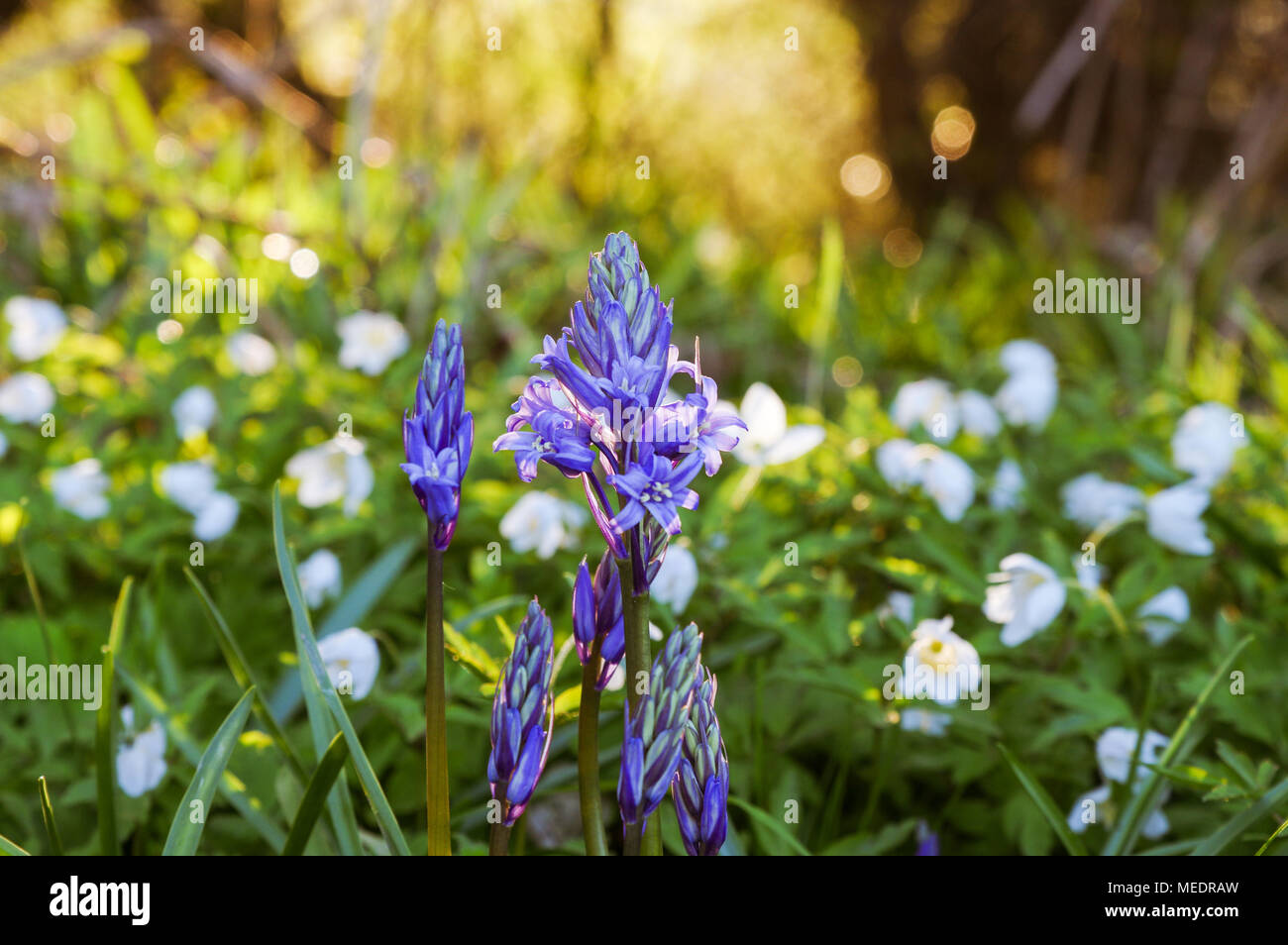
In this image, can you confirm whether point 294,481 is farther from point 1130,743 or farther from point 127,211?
point 127,211

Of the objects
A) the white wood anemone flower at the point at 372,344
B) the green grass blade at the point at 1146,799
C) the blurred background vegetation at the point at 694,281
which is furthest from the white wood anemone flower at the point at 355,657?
the white wood anemone flower at the point at 372,344

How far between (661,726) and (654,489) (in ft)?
0.69

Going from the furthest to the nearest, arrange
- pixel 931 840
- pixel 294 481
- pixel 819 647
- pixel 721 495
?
pixel 294 481, pixel 721 495, pixel 819 647, pixel 931 840

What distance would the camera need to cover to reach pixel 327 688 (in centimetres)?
105

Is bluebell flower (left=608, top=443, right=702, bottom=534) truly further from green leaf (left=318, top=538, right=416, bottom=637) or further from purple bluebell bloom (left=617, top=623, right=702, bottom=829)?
green leaf (left=318, top=538, right=416, bottom=637)

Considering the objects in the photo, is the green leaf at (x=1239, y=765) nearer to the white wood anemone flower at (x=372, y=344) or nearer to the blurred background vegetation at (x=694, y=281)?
the blurred background vegetation at (x=694, y=281)

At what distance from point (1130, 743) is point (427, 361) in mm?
1158

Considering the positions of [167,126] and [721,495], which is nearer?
[721,495]

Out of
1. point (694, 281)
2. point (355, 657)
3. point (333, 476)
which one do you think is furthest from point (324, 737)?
point (694, 281)

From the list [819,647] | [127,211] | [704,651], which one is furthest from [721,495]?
[127,211]

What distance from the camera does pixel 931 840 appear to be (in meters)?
1.19

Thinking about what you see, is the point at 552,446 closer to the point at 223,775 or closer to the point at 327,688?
the point at 327,688

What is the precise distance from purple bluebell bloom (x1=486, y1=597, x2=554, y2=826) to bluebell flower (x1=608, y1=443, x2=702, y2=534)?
13 centimetres

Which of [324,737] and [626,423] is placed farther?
[324,737]
